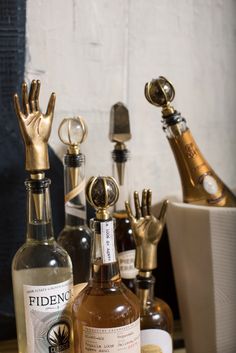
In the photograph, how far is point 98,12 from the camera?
743 millimetres

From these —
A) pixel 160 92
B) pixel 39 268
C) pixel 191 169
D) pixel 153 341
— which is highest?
pixel 160 92

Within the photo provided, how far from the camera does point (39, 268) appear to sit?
56 centimetres

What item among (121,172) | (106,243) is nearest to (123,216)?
(121,172)

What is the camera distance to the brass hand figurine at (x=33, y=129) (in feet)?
1.77

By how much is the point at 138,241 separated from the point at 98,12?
360mm

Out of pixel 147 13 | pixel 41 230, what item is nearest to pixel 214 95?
pixel 147 13

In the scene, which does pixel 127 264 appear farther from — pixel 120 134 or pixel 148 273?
pixel 120 134

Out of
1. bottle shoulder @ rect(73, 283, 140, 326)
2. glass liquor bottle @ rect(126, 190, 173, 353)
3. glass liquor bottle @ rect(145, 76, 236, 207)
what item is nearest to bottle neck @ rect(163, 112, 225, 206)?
glass liquor bottle @ rect(145, 76, 236, 207)

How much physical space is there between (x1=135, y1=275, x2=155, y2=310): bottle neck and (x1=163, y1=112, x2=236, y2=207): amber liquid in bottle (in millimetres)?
153

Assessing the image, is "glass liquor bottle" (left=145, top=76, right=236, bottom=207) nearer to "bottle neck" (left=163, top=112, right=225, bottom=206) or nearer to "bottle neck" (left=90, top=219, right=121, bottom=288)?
"bottle neck" (left=163, top=112, right=225, bottom=206)

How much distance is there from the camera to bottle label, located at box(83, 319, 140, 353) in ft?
1.68

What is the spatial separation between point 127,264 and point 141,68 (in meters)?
0.31

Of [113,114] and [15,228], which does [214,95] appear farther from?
[15,228]

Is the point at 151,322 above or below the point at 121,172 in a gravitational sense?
below
